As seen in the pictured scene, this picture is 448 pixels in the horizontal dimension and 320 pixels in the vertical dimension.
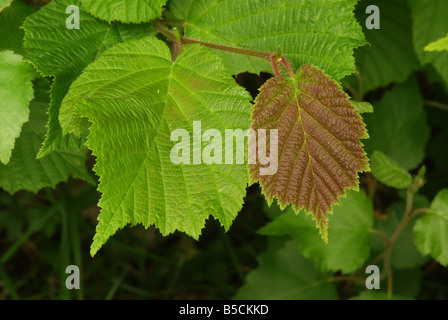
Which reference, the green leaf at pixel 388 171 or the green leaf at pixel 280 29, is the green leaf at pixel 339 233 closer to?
the green leaf at pixel 388 171

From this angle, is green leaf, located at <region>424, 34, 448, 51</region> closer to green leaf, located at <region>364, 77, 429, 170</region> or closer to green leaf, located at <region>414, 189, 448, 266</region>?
green leaf, located at <region>414, 189, 448, 266</region>

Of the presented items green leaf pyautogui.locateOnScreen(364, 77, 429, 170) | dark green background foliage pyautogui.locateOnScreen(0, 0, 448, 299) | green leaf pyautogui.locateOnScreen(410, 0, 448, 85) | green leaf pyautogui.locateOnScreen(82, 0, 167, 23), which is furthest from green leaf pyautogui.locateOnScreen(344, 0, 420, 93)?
green leaf pyautogui.locateOnScreen(82, 0, 167, 23)

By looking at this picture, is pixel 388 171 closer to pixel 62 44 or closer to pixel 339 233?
pixel 339 233

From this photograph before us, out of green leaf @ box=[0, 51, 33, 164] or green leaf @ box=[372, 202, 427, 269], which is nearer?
green leaf @ box=[0, 51, 33, 164]

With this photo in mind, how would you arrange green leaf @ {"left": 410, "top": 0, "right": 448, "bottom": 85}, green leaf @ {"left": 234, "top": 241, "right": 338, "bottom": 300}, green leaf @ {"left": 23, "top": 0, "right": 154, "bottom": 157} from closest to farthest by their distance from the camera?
green leaf @ {"left": 23, "top": 0, "right": 154, "bottom": 157} < green leaf @ {"left": 410, "top": 0, "right": 448, "bottom": 85} < green leaf @ {"left": 234, "top": 241, "right": 338, "bottom": 300}

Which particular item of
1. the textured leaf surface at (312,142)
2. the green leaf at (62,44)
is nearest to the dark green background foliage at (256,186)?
the green leaf at (62,44)
